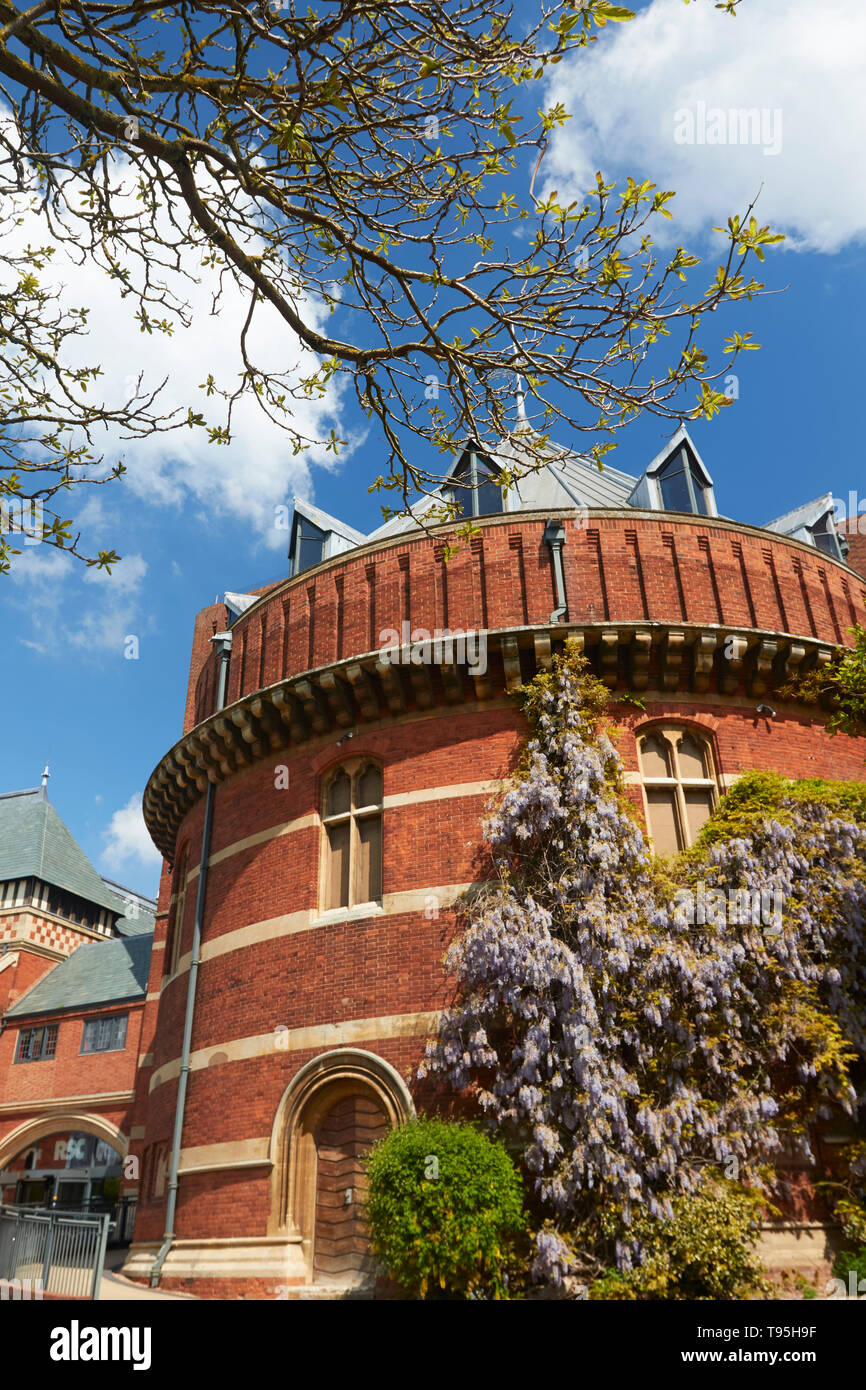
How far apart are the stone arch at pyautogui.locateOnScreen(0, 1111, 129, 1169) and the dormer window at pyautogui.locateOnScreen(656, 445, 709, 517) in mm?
22600

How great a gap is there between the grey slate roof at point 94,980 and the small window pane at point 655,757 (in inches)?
809

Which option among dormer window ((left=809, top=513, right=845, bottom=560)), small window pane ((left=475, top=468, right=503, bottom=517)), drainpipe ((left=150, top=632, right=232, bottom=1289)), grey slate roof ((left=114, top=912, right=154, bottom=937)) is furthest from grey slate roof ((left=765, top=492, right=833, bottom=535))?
grey slate roof ((left=114, top=912, right=154, bottom=937))

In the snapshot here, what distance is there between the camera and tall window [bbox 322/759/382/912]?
49.9ft

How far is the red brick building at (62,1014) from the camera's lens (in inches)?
1157

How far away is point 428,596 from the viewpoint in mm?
15977

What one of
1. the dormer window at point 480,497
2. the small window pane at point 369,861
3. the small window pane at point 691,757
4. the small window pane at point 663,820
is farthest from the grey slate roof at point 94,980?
the small window pane at point 691,757

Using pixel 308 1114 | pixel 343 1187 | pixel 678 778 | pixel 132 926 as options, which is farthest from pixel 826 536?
pixel 132 926

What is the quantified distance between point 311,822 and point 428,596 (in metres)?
4.16

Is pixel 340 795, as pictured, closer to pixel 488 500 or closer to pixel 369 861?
pixel 369 861

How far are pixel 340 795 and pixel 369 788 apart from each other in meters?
0.55

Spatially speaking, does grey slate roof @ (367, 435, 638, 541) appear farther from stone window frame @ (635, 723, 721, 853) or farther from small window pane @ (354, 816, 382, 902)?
small window pane @ (354, 816, 382, 902)

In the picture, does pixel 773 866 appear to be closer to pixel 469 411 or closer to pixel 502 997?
pixel 502 997

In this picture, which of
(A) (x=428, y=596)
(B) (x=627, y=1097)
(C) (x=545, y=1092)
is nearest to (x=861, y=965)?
(B) (x=627, y=1097)

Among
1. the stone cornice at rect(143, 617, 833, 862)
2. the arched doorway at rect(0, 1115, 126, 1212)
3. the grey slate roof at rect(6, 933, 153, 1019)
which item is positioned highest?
the grey slate roof at rect(6, 933, 153, 1019)
